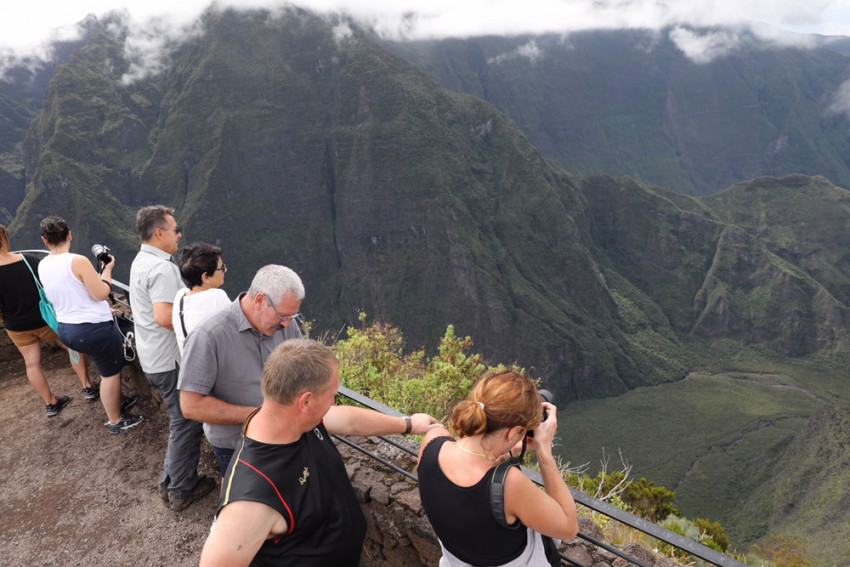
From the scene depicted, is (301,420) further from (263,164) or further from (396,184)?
(263,164)

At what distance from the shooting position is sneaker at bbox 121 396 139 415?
5.64 metres

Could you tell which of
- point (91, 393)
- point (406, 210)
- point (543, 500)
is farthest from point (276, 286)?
point (406, 210)

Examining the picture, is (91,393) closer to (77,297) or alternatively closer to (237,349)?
(77,297)

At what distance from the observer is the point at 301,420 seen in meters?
2.19

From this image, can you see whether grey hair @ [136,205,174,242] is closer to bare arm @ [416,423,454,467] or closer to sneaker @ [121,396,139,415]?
sneaker @ [121,396,139,415]

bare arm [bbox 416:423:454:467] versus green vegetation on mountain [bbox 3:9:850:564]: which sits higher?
bare arm [bbox 416:423:454:467]

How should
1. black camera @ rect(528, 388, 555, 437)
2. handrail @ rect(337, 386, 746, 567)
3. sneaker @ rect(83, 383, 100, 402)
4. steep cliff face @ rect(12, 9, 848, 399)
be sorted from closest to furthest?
handrail @ rect(337, 386, 746, 567) < black camera @ rect(528, 388, 555, 437) < sneaker @ rect(83, 383, 100, 402) < steep cliff face @ rect(12, 9, 848, 399)

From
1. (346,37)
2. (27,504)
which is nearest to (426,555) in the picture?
(27,504)

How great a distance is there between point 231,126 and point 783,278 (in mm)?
134527

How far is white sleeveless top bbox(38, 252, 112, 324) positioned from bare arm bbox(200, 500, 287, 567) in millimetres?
3849

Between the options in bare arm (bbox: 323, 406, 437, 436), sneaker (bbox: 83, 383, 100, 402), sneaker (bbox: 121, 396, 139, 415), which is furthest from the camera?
sneaker (bbox: 83, 383, 100, 402)

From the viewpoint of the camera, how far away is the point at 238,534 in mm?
1903

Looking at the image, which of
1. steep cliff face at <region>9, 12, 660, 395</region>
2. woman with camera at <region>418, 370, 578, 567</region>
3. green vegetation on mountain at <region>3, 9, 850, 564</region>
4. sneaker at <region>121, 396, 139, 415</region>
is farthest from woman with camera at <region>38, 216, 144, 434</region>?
steep cliff face at <region>9, 12, 660, 395</region>

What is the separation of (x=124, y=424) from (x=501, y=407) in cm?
494
